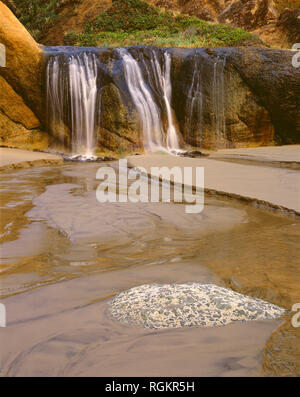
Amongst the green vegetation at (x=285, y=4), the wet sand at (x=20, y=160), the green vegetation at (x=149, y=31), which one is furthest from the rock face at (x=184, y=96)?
the green vegetation at (x=285, y=4)

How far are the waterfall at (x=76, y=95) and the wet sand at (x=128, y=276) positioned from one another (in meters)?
7.25

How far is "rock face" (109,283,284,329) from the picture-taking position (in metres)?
1.87

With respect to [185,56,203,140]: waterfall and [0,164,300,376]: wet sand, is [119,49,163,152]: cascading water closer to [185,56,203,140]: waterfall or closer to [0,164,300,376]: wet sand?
[185,56,203,140]: waterfall

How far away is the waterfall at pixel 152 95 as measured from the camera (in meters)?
12.2

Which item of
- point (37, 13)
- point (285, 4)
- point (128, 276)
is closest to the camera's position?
point (128, 276)

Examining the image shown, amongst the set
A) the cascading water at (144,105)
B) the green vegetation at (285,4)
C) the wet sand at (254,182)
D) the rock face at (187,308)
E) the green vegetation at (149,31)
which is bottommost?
the rock face at (187,308)

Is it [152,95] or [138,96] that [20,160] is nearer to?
[138,96]

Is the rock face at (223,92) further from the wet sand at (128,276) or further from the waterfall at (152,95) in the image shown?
the wet sand at (128,276)

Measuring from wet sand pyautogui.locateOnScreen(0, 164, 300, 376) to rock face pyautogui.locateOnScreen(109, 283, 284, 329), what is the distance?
0.06 m

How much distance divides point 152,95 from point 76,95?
7.84ft

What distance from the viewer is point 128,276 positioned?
8.38ft

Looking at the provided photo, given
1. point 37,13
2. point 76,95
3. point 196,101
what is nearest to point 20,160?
point 76,95

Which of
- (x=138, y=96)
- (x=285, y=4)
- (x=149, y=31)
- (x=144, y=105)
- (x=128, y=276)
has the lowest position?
(x=128, y=276)

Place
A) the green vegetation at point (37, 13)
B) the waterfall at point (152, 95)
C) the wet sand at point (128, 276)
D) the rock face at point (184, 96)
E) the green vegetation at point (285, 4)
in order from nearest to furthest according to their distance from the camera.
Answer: the wet sand at point (128, 276) → the rock face at point (184, 96) → the waterfall at point (152, 95) → the green vegetation at point (37, 13) → the green vegetation at point (285, 4)
